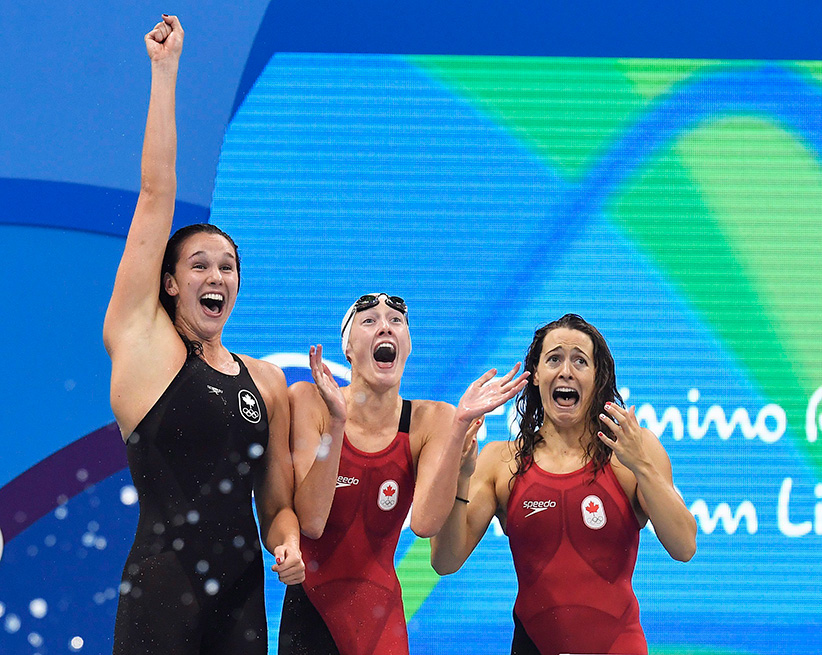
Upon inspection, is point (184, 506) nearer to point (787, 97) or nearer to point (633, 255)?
point (633, 255)

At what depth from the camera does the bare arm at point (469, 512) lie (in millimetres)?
2883

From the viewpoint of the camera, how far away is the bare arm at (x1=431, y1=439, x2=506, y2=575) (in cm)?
288

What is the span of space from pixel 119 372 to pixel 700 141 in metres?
3.21

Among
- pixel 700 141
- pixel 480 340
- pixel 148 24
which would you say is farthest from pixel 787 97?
pixel 148 24

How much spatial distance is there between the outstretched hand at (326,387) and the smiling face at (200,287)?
27 centimetres

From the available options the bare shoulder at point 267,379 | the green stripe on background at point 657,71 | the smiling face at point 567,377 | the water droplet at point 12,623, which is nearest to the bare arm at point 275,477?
the bare shoulder at point 267,379

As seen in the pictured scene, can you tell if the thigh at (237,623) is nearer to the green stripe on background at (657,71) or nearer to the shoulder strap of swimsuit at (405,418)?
the shoulder strap of swimsuit at (405,418)

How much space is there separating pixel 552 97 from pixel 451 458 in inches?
95.8

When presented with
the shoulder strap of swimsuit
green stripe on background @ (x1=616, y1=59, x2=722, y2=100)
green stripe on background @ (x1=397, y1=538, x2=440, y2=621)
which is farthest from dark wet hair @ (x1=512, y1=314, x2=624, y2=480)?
green stripe on background @ (x1=616, y1=59, x2=722, y2=100)

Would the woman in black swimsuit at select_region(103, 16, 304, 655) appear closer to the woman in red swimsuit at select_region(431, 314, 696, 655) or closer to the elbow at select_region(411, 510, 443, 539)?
the elbow at select_region(411, 510, 443, 539)

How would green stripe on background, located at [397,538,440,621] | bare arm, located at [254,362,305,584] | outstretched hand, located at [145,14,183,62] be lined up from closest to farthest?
outstretched hand, located at [145,14,183,62], bare arm, located at [254,362,305,584], green stripe on background, located at [397,538,440,621]

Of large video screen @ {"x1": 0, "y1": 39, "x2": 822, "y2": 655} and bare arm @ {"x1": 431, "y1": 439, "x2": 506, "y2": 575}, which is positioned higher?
large video screen @ {"x1": 0, "y1": 39, "x2": 822, "y2": 655}

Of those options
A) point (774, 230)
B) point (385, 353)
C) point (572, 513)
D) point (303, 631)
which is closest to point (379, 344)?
point (385, 353)

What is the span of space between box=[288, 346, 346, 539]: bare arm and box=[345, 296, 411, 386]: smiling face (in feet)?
0.96
